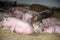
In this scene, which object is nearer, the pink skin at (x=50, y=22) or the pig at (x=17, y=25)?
the pig at (x=17, y=25)

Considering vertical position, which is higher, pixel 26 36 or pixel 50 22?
pixel 50 22

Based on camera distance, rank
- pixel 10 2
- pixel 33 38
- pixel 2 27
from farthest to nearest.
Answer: pixel 10 2
pixel 2 27
pixel 33 38

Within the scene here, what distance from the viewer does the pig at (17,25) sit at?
1.55 metres

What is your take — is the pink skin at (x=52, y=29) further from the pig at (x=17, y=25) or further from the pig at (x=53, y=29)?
the pig at (x=17, y=25)

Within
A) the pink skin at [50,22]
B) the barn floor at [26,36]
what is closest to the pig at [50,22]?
the pink skin at [50,22]

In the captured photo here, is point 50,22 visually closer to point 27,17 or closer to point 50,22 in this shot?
point 50,22

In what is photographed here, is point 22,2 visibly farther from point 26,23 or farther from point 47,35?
point 47,35

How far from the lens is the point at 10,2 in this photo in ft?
7.61

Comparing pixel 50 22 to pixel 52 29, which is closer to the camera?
pixel 52 29

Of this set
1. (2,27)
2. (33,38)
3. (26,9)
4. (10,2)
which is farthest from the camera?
A: (10,2)

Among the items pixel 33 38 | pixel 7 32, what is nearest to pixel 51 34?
pixel 33 38

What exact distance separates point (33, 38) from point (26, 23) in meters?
0.19

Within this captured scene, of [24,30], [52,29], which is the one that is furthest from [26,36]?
[52,29]

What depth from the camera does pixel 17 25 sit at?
5.23 ft
